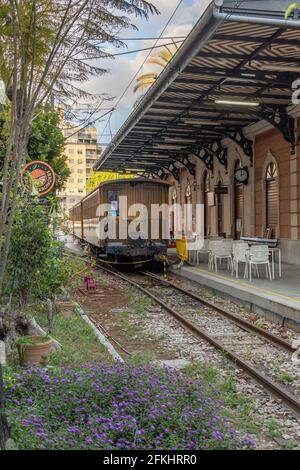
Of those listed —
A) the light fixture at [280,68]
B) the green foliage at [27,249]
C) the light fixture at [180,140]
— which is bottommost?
the green foliage at [27,249]

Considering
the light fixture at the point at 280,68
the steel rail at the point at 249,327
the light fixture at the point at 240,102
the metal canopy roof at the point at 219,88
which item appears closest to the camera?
the steel rail at the point at 249,327

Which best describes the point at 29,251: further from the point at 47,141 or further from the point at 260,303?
the point at 47,141

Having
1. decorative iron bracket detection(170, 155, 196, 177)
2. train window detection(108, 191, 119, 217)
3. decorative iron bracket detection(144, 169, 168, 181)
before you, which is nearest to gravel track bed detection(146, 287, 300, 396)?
train window detection(108, 191, 119, 217)

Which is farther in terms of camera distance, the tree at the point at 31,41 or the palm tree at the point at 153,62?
the palm tree at the point at 153,62

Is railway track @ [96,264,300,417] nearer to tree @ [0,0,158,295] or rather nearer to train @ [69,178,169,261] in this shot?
tree @ [0,0,158,295]

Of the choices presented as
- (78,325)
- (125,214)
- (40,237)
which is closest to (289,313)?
(78,325)

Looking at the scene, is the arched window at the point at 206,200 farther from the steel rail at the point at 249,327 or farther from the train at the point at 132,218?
the steel rail at the point at 249,327

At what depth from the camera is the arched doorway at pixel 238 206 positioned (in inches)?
847

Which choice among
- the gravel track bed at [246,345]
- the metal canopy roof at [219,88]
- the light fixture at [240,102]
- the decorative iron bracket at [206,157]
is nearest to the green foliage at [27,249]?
the gravel track bed at [246,345]

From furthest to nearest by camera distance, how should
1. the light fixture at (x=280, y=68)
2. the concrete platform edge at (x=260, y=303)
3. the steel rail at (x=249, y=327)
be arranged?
the light fixture at (x=280, y=68) < the concrete platform edge at (x=260, y=303) < the steel rail at (x=249, y=327)

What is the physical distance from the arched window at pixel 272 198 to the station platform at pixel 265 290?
270cm

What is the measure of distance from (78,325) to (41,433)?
5.01 meters

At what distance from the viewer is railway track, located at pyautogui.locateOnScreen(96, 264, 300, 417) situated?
5738mm

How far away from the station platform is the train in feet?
7.77
